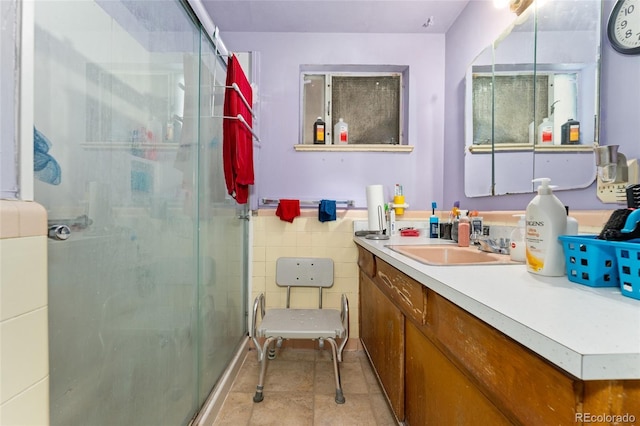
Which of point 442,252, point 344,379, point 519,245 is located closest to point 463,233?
point 442,252

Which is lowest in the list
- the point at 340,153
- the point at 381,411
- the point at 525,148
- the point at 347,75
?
the point at 381,411

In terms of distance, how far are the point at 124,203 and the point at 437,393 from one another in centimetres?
109

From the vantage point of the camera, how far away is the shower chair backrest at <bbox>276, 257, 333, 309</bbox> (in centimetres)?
195

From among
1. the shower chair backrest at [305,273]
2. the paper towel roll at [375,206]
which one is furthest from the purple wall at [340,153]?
the shower chair backrest at [305,273]

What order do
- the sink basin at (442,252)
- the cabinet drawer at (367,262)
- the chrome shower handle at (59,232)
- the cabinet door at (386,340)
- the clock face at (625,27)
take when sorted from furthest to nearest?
the cabinet drawer at (367,262)
the sink basin at (442,252)
the cabinet door at (386,340)
the clock face at (625,27)
the chrome shower handle at (59,232)

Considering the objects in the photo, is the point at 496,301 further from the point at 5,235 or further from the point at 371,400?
the point at 371,400

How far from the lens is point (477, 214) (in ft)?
5.08

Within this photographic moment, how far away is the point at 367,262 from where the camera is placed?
1.67 meters

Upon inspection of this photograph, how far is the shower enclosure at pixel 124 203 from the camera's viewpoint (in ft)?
2.06

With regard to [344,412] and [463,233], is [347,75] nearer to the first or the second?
[463,233]

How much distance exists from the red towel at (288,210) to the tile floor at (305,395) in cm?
97

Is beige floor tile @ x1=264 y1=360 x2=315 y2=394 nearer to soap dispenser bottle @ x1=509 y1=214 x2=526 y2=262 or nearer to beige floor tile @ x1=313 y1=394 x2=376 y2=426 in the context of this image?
beige floor tile @ x1=313 y1=394 x2=376 y2=426

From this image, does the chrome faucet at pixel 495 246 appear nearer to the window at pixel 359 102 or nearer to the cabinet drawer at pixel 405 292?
the cabinet drawer at pixel 405 292

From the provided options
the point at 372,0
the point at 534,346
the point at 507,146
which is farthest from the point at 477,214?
the point at 372,0
